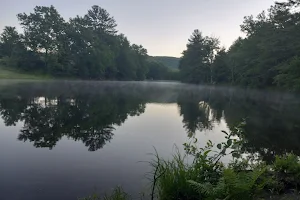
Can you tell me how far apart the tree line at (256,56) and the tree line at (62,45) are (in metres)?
30.2

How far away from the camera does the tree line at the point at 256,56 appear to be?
38625 mm

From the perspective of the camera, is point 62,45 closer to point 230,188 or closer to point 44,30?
point 44,30

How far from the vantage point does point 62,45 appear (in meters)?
80.2

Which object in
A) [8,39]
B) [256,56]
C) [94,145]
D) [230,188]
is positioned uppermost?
[8,39]

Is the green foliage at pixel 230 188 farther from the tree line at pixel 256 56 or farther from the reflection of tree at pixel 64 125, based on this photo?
the tree line at pixel 256 56

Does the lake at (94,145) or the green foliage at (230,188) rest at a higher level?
the green foliage at (230,188)

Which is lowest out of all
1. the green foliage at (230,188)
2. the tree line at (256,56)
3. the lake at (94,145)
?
the lake at (94,145)

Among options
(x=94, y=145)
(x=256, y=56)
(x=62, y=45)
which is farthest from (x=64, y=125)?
(x=62, y=45)

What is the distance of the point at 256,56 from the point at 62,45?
52.5m

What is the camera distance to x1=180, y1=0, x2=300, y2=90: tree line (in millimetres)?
38625

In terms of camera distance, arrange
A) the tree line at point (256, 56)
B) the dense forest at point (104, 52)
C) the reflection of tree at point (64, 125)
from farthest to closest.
Answer: the dense forest at point (104, 52) → the tree line at point (256, 56) → the reflection of tree at point (64, 125)

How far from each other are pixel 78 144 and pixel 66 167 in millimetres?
2530

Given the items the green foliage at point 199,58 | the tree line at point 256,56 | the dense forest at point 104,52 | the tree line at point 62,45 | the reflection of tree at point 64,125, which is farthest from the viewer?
the green foliage at point 199,58

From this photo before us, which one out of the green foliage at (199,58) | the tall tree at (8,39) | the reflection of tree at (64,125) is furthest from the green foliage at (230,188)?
the tall tree at (8,39)
